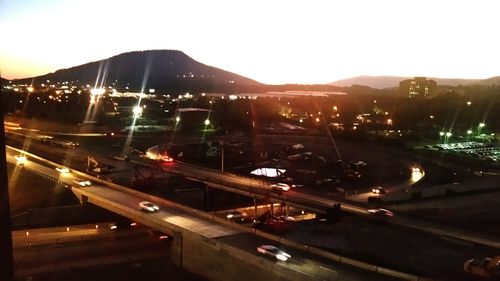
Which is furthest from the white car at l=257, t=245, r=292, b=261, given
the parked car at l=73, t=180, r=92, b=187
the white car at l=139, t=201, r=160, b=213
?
the parked car at l=73, t=180, r=92, b=187

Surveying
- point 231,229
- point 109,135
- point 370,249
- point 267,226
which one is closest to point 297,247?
point 231,229

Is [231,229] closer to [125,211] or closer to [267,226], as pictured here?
[267,226]

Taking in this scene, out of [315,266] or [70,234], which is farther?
[70,234]

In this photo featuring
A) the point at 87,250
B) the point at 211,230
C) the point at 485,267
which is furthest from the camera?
the point at 87,250

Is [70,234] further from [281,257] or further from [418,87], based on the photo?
[418,87]

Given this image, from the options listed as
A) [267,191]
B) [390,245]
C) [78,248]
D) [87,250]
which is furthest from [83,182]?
[390,245]

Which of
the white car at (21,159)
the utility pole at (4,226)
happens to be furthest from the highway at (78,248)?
the utility pole at (4,226)
